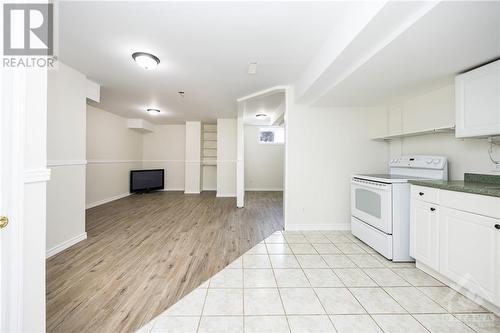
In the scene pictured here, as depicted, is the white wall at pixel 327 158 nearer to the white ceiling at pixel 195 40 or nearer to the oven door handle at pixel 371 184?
the oven door handle at pixel 371 184

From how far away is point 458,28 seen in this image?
1381mm

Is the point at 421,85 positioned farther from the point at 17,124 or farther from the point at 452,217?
the point at 17,124

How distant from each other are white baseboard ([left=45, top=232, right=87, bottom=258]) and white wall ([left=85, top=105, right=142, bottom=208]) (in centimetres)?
231

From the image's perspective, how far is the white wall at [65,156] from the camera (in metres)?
2.50

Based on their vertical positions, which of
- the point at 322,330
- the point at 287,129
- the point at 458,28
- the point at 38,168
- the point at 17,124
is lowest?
the point at 322,330

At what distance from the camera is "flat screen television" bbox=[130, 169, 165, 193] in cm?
649

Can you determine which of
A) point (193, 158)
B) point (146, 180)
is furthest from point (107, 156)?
point (193, 158)

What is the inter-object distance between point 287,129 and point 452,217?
89.6 inches

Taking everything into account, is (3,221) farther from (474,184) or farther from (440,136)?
(440,136)

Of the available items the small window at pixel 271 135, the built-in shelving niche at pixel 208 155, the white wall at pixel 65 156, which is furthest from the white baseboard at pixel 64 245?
the small window at pixel 271 135

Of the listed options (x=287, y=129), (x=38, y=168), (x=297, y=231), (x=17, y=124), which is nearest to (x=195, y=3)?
(x=17, y=124)

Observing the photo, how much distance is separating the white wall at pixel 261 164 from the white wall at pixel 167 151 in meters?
2.40

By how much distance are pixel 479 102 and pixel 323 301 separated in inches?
87.4

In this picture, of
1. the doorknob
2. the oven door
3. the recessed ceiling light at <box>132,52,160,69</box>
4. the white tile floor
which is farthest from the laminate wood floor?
the recessed ceiling light at <box>132,52,160,69</box>
